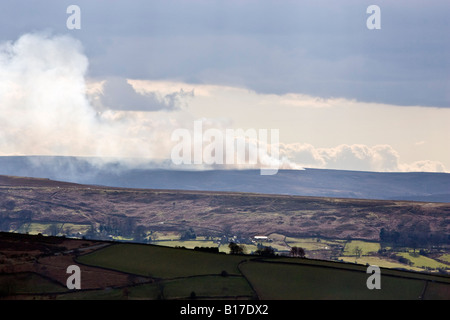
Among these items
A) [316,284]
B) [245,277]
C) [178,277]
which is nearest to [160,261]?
[178,277]

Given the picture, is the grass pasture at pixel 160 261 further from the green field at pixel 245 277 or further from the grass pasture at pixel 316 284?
the grass pasture at pixel 316 284

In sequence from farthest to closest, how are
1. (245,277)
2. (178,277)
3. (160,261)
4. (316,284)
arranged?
1. (160,261)
2. (245,277)
3. (178,277)
4. (316,284)

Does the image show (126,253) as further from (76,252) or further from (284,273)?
(284,273)

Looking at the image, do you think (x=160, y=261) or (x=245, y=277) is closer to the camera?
(x=245, y=277)

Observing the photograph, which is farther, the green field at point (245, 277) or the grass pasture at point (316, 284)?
the green field at point (245, 277)

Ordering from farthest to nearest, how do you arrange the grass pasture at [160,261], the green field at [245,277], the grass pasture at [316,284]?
the grass pasture at [160,261] < the green field at [245,277] < the grass pasture at [316,284]

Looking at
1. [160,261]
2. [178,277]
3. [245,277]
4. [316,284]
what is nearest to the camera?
[316,284]

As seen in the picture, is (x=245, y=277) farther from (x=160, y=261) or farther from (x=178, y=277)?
(x=160, y=261)

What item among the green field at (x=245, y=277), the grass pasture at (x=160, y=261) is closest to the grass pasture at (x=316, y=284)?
the green field at (x=245, y=277)

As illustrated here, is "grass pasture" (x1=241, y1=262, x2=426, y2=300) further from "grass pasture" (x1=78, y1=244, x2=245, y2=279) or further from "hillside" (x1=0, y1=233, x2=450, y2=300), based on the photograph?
"grass pasture" (x1=78, y1=244, x2=245, y2=279)

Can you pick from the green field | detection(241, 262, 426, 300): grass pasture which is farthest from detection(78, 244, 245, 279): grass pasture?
detection(241, 262, 426, 300): grass pasture
